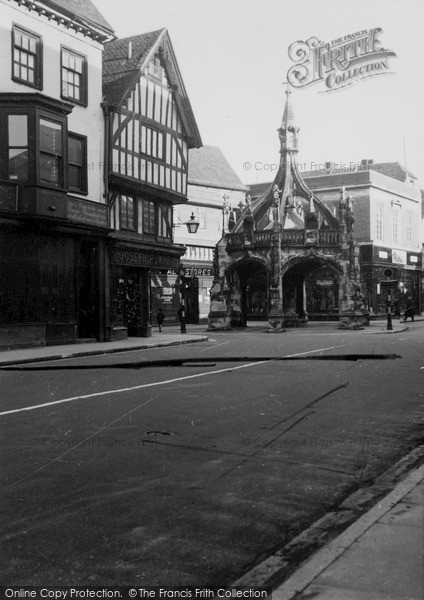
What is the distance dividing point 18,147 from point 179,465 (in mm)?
16236

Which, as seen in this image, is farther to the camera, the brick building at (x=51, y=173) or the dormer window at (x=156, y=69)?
the dormer window at (x=156, y=69)

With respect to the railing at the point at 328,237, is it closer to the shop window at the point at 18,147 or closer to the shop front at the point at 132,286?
the shop front at the point at 132,286

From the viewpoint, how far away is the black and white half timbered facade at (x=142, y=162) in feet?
80.7

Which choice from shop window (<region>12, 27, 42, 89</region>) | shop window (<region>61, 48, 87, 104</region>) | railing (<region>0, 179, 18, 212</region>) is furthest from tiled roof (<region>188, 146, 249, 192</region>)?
railing (<region>0, 179, 18, 212</region>)

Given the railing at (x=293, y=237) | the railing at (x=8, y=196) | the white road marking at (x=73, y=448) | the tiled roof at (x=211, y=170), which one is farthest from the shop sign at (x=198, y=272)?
the white road marking at (x=73, y=448)

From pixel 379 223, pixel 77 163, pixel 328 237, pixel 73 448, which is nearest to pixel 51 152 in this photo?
pixel 77 163

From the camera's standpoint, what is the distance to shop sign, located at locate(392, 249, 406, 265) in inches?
2099

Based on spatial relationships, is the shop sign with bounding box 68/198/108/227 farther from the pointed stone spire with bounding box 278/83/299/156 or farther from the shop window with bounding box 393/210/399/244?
the shop window with bounding box 393/210/399/244

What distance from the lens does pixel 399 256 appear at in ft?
178

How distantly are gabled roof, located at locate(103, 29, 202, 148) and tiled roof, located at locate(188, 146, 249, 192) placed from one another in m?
16.1

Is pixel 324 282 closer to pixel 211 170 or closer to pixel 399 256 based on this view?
pixel 399 256

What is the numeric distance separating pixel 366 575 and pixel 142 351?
1706cm

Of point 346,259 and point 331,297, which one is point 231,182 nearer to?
point 331,297

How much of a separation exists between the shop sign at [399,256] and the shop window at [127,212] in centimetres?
3220
